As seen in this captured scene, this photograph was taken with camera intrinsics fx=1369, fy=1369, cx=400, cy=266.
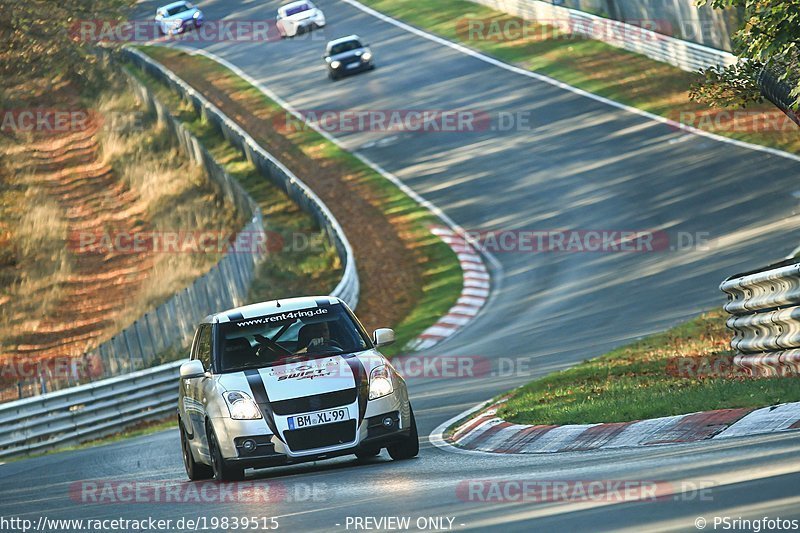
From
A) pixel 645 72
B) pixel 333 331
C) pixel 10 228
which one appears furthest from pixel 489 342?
pixel 10 228

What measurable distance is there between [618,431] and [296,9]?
50144 mm

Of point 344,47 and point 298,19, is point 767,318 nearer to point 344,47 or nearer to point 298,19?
point 344,47

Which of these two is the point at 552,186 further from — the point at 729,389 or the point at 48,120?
the point at 48,120

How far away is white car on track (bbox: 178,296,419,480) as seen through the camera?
11227 mm

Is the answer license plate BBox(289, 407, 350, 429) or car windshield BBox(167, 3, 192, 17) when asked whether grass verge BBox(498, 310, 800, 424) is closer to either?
license plate BBox(289, 407, 350, 429)

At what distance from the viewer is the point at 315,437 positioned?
36.8 ft

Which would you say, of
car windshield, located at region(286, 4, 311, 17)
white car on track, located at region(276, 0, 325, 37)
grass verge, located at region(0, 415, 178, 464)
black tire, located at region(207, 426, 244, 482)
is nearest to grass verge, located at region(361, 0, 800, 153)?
white car on track, located at region(276, 0, 325, 37)

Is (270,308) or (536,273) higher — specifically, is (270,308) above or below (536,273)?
above

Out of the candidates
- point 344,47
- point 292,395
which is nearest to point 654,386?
point 292,395

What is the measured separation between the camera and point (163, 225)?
41344mm

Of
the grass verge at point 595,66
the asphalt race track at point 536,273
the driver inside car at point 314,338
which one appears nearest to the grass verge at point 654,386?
the asphalt race track at point 536,273

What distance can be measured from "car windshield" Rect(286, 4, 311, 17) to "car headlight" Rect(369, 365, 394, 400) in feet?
A: 161

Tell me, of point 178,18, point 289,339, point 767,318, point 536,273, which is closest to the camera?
point 289,339

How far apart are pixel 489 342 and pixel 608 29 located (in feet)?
81.2
